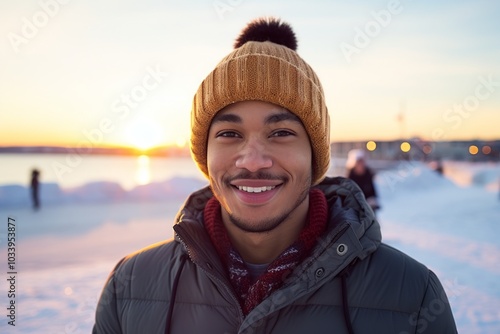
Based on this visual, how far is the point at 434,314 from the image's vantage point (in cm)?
167

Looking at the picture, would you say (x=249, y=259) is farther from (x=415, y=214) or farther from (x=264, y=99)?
(x=415, y=214)

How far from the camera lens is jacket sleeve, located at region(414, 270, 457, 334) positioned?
163 centimetres

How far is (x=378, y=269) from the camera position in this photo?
1.78 meters

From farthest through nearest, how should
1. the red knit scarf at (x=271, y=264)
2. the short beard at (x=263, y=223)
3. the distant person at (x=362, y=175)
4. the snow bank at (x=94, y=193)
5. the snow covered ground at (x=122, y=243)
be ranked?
the snow bank at (x=94, y=193)
the distant person at (x=362, y=175)
the snow covered ground at (x=122, y=243)
the short beard at (x=263, y=223)
the red knit scarf at (x=271, y=264)

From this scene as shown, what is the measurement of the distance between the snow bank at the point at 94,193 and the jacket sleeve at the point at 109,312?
15088 millimetres

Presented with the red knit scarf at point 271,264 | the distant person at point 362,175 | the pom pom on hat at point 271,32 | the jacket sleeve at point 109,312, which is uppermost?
the pom pom on hat at point 271,32

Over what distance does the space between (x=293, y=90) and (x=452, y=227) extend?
10790mm

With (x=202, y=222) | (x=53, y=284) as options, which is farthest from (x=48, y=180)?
(x=202, y=222)

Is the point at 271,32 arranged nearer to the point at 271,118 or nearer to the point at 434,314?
→ the point at 271,118

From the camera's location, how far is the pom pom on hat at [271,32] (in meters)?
2.28

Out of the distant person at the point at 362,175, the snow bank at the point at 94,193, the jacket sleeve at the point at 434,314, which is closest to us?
the jacket sleeve at the point at 434,314

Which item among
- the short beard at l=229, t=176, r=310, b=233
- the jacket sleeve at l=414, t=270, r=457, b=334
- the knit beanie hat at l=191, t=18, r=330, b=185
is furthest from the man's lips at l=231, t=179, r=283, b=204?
the jacket sleeve at l=414, t=270, r=457, b=334

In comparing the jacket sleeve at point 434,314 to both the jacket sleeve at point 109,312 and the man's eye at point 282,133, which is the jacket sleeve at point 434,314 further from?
the jacket sleeve at point 109,312

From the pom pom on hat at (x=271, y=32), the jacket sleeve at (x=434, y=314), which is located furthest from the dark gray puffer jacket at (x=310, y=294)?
the pom pom on hat at (x=271, y=32)
